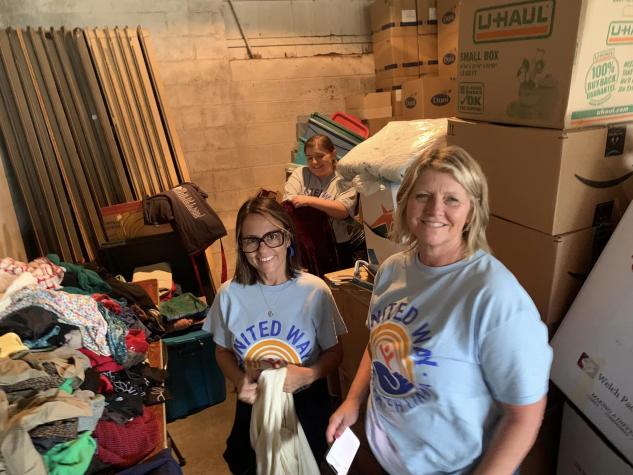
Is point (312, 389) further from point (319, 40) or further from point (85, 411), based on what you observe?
point (319, 40)

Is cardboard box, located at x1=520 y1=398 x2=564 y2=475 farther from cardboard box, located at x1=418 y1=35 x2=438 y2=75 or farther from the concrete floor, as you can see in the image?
cardboard box, located at x1=418 y1=35 x2=438 y2=75

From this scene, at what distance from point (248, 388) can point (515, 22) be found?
51.8 inches

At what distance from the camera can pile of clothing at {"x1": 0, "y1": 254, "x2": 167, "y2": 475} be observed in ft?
3.79

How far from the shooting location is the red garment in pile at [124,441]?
4.34 feet

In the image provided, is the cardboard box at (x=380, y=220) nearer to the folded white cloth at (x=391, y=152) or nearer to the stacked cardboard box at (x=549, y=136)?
the folded white cloth at (x=391, y=152)

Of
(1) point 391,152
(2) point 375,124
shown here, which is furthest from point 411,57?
(1) point 391,152

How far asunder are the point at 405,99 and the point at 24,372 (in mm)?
3061

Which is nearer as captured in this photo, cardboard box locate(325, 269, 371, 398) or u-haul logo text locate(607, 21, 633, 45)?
u-haul logo text locate(607, 21, 633, 45)

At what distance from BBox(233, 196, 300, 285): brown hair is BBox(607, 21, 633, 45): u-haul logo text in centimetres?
101

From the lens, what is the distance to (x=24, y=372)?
1232mm

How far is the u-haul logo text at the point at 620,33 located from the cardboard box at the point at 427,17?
2506 millimetres

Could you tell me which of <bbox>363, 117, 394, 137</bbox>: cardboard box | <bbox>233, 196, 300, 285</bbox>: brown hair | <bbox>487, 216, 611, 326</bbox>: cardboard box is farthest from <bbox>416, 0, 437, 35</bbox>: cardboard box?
<bbox>233, 196, 300, 285</bbox>: brown hair

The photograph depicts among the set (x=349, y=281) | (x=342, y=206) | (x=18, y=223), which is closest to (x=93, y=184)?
(x=18, y=223)

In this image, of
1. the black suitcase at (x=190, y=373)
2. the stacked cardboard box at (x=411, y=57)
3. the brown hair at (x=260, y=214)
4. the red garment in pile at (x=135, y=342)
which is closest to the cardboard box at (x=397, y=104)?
the stacked cardboard box at (x=411, y=57)
